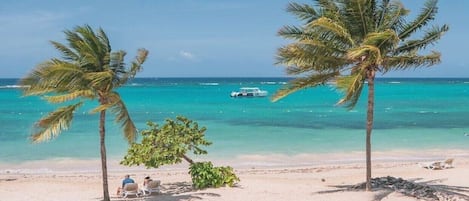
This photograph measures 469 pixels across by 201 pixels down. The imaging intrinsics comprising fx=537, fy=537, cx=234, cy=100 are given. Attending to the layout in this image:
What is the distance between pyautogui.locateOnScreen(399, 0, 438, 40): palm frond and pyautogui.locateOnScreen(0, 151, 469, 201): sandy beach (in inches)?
161

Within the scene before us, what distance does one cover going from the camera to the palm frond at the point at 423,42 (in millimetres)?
12793

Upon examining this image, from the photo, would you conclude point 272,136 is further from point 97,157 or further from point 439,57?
point 439,57

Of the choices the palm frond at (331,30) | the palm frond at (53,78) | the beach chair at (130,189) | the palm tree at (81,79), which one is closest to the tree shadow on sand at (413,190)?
the palm frond at (331,30)

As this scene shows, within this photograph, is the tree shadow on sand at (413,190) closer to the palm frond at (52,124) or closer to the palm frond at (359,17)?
the palm frond at (359,17)

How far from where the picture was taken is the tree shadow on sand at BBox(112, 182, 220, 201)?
13.9 meters

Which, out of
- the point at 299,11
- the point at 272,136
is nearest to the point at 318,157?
the point at 272,136

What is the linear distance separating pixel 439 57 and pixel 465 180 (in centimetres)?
544

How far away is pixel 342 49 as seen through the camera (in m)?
13.1

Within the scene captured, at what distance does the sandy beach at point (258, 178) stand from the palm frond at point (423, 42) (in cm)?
364

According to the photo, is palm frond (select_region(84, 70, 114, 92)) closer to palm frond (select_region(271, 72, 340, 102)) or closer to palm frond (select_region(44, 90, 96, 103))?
palm frond (select_region(44, 90, 96, 103))

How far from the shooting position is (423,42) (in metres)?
13.0

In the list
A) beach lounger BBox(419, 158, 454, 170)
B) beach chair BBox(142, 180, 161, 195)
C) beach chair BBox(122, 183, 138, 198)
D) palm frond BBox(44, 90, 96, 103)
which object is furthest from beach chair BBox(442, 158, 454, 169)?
palm frond BBox(44, 90, 96, 103)

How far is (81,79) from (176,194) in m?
4.57

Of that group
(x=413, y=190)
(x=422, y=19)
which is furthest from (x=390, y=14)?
(x=413, y=190)
